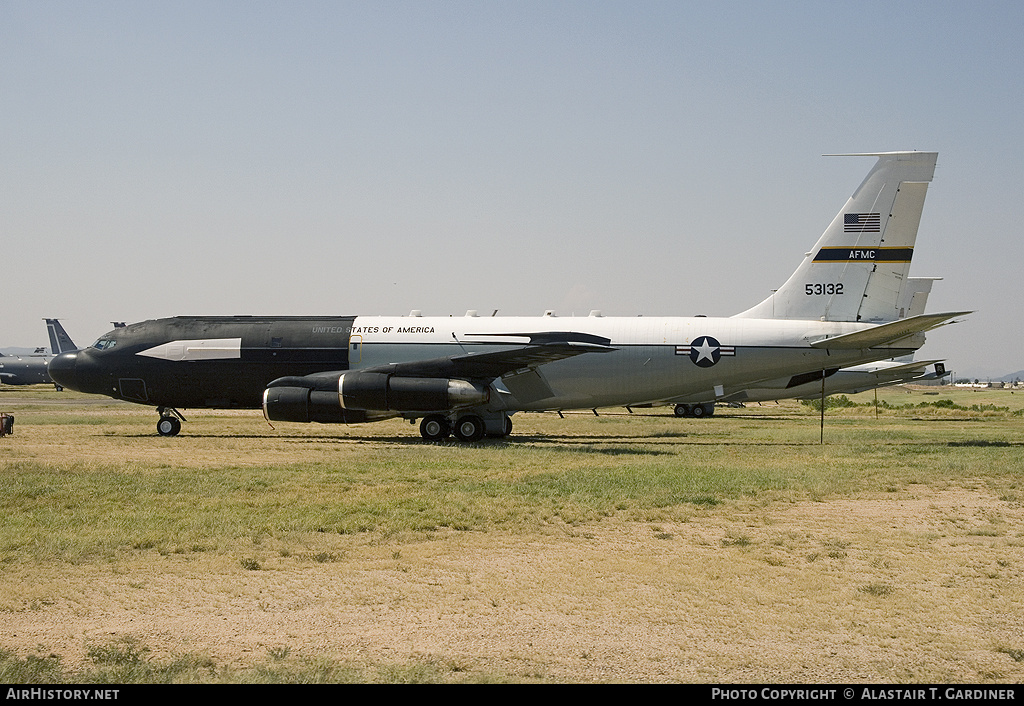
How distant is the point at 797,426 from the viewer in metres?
34.7

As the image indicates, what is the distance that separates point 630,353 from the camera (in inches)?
1020

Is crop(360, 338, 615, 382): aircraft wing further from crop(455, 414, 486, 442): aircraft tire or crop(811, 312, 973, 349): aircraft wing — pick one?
crop(811, 312, 973, 349): aircraft wing

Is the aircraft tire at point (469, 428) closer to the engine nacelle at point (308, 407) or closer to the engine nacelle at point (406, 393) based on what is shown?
the engine nacelle at point (406, 393)

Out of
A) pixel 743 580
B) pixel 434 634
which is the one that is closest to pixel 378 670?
pixel 434 634

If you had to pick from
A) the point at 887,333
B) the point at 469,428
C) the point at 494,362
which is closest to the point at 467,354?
the point at 494,362

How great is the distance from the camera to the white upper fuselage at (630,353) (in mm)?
25125

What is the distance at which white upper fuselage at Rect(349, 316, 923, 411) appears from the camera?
2512 centimetres

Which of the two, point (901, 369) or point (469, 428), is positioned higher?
point (901, 369)

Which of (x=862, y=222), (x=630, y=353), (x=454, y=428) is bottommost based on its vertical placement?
(x=454, y=428)

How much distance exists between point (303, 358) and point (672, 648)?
22079 millimetres

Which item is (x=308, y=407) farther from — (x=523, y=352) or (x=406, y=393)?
(x=523, y=352)

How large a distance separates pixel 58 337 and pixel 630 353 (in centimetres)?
7351

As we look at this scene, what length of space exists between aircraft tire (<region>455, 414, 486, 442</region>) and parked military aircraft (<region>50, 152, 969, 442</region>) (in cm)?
3

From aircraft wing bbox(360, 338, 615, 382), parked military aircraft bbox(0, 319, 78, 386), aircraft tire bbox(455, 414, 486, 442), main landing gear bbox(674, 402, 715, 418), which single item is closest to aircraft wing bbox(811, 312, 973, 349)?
aircraft wing bbox(360, 338, 615, 382)
